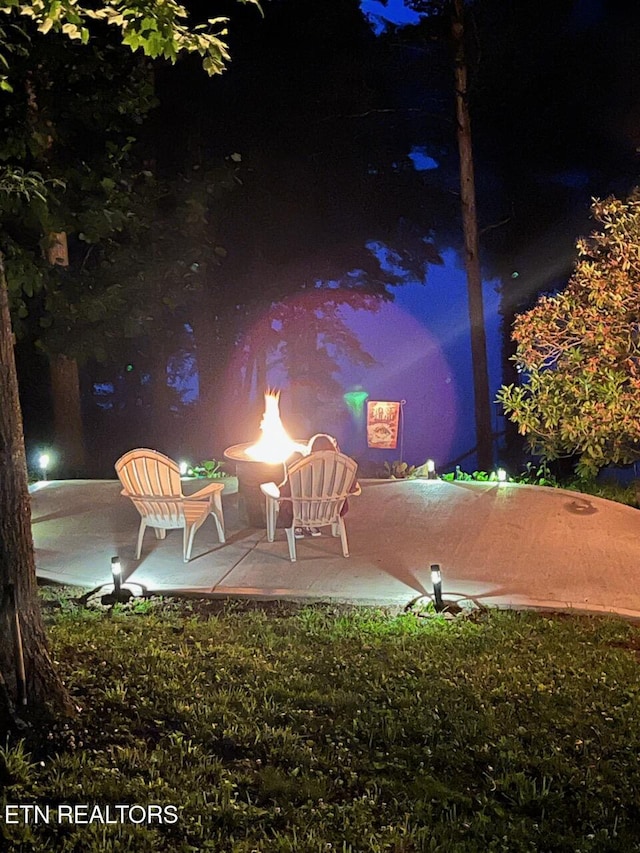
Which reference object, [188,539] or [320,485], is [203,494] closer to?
[188,539]

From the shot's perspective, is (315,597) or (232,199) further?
(232,199)

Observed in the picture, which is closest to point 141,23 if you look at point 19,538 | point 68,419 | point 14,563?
point 19,538

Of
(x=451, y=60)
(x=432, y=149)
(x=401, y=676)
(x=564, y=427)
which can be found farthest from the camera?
(x=432, y=149)

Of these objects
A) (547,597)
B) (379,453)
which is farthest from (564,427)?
(379,453)

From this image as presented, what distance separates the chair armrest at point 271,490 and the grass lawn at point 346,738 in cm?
154

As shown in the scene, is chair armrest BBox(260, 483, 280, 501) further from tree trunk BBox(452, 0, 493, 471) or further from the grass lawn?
tree trunk BBox(452, 0, 493, 471)

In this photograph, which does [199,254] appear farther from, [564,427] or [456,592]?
[456,592]

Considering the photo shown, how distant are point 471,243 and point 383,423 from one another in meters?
2.89

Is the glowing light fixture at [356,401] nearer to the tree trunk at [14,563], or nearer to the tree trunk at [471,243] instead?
the tree trunk at [471,243]

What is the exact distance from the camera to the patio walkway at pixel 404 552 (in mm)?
5340

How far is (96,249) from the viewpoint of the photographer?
441 inches

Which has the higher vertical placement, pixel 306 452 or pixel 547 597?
pixel 306 452

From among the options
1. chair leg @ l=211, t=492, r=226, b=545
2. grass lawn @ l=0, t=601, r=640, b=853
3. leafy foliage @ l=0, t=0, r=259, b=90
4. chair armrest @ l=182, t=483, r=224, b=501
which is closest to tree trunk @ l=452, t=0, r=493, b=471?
chair leg @ l=211, t=492, r=226, b=545

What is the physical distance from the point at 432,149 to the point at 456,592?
30.6 feet
